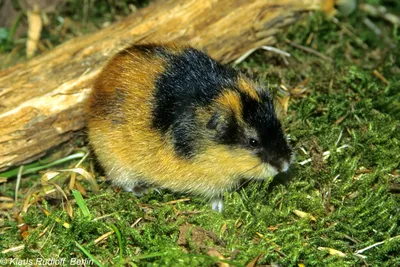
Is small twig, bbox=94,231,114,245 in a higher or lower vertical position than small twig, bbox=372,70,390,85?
higher

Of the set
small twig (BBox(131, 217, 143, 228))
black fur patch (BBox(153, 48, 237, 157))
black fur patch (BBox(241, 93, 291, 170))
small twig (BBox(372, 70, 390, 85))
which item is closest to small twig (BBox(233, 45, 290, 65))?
small twig (BBox(372, 70, 390, 85))

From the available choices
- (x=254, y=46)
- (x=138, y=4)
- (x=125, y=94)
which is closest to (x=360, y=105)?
(x=254, y=46)

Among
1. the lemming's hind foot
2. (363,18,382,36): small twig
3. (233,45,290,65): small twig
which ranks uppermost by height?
(233,45,290,65): small twig

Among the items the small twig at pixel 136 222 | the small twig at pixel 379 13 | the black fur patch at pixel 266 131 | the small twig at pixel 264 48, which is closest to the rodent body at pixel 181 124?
the black fur patch at pixel 266 131

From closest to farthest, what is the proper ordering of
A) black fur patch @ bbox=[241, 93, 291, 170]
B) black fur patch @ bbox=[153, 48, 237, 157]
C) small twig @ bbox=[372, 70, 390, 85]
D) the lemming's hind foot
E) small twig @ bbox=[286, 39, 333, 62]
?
black fur patch @ bbox=[241, 93, 291, 170] → black fur patch @ bbox=[153, 48, 237, 157] → the lemming's hind foot → small twig @ bbox=[372, 70, 390, 85] → small twig @ bbox=[286, 39, 333, 62]

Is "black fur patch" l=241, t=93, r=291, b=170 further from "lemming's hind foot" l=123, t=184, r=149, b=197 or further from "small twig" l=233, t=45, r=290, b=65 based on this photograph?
"small twig" l=233, t=45, r=290, b=65

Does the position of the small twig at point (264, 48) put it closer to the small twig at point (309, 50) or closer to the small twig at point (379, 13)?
the small twig at point (309, 50)

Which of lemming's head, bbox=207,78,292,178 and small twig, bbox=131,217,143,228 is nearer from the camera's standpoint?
lemming's head, bbox=207,78,292,178
